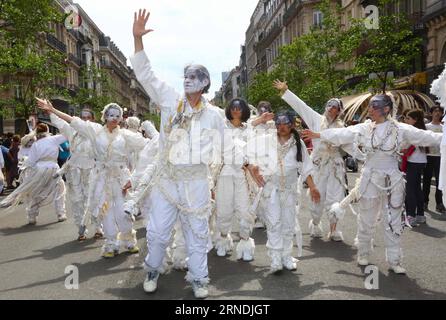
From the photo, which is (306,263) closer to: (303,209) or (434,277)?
(434,277)

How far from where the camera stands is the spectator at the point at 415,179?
9.20m

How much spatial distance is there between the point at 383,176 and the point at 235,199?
196 centimetres

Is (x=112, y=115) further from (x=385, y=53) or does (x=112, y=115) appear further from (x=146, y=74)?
(x=385, y=53)

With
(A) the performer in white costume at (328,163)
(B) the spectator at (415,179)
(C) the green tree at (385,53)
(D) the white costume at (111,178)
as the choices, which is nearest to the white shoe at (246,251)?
(A) the performer in white costume at (328,163)

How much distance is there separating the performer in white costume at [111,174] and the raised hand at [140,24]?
2.33m

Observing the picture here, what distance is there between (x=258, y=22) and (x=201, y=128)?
306 ft

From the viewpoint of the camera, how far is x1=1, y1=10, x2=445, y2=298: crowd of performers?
5.49 meters

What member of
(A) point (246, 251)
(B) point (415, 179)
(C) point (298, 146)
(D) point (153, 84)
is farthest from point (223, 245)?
(B) point (415, 179)

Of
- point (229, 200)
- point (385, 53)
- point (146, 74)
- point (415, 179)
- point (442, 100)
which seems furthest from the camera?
point (385, 53)

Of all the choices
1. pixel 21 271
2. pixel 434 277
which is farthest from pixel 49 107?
pixel 434 277

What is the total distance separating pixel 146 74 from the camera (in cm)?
559

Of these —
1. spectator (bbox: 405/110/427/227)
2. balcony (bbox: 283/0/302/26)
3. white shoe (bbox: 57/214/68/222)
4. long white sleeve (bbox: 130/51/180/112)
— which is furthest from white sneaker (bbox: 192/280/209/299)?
balcony (bbox: 283/0/302/26)

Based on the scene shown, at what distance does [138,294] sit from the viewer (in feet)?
18.2
